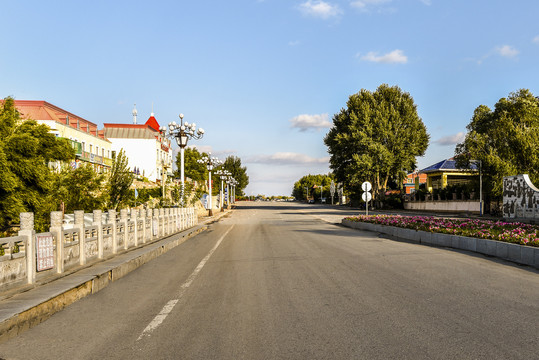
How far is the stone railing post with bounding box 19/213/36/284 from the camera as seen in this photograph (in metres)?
7.55

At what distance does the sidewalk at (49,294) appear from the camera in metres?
5.65

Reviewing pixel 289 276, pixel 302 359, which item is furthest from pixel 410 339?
pixel 289 276

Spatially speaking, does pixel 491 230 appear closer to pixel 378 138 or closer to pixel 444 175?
pixel 378 138

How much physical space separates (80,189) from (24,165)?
710cm

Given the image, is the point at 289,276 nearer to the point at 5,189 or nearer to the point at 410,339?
the point at 410,339

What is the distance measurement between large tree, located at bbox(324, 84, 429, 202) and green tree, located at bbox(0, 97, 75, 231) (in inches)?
1582

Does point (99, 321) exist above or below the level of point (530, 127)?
below

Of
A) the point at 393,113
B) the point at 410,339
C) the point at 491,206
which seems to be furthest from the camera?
the point at 393,113

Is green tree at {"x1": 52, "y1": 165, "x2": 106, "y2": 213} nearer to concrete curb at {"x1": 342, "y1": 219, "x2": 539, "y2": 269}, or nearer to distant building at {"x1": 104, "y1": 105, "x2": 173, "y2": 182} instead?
concrete curb at {"x1": 342, "y1": 219, "x2": 539, "y2": 269}

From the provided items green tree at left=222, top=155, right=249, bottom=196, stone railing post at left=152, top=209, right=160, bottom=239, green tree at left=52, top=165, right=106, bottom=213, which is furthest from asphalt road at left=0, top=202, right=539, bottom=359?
green tree at left=222, top=155, right=249, bottom=196

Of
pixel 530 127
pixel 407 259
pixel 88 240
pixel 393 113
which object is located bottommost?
pixel 407 259

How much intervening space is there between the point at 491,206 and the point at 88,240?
44195mm

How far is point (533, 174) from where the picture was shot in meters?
39.1

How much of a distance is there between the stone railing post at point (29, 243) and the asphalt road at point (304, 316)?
37.8 inches
